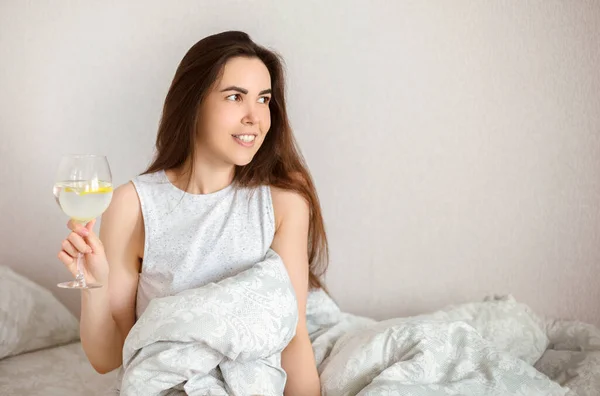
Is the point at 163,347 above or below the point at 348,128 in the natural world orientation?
below

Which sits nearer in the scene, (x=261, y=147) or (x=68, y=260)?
(x=68, y=260)

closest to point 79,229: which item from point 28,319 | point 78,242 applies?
point 78,242

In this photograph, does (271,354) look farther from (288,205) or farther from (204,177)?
(204,177)

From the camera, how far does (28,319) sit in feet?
7.45

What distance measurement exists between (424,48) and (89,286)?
1404mm

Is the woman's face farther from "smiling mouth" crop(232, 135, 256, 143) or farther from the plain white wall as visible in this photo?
the plain white wall

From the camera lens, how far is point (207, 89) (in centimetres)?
183

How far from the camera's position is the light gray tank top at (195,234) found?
1.83 m

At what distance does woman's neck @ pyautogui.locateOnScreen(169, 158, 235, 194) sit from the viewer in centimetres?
192

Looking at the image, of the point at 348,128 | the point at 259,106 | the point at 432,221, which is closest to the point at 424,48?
the point at 348,128

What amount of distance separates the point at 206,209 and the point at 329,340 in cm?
53

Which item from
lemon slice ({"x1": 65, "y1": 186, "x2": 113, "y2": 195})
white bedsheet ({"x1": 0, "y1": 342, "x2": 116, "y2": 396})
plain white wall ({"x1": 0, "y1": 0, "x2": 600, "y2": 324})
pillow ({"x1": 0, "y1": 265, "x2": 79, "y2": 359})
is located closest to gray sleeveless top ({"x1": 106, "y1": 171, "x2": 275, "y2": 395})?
white bedsheet ({"x1": 0, "y1": 342, "x2": 116, "y2": 396})

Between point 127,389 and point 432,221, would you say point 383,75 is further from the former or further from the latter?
point 127,389

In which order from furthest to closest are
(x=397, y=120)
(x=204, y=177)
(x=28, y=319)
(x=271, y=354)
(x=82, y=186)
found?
(x=397, y=120) < (x=28, y=319) < (x=204, y=177) < (x=271, y=354) < (x=82, y=186)
